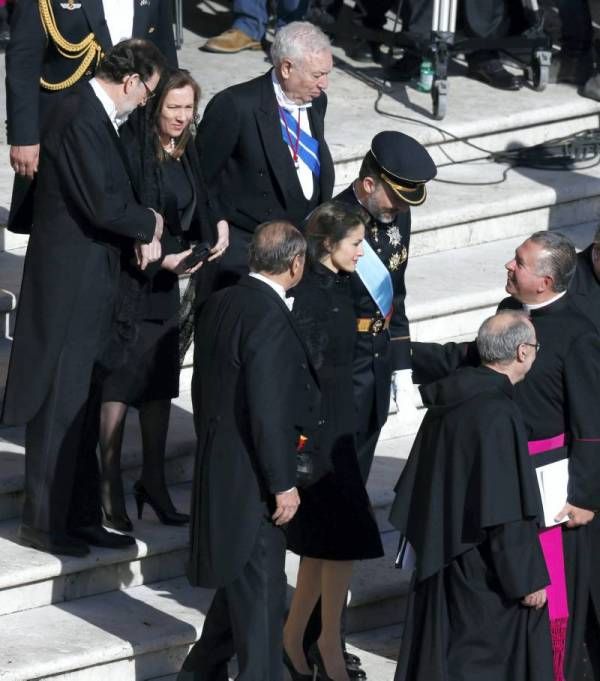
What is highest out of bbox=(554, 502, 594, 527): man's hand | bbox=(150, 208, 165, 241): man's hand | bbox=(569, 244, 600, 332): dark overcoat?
bbox=(150, 208, 165, 241): man's hand

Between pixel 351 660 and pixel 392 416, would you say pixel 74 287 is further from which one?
pixel 392 416

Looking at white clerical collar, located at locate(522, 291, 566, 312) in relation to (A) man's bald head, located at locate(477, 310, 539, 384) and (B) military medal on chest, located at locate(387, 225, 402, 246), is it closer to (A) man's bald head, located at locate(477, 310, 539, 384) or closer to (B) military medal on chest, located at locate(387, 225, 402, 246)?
(A) man's bald head, located at locate(477, 310, 539, 384)

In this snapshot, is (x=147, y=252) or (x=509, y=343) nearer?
(x=509, y=343)

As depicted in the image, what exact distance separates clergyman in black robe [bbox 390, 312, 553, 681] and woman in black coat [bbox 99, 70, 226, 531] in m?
1.05

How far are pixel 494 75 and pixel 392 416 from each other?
2877mm

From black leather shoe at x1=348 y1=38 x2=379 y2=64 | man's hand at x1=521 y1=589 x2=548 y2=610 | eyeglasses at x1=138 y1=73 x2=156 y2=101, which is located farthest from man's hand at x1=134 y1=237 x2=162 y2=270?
black leather shoe at x1=348 y1=38 x2=379 y2=64

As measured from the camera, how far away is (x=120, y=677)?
578cm

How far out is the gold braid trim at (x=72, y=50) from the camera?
20.3 ft

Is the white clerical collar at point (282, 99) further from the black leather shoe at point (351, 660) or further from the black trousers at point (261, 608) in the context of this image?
the black leather shoe at point (351, 660)

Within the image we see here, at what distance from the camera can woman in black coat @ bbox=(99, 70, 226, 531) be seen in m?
5.85

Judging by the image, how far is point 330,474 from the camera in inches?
222

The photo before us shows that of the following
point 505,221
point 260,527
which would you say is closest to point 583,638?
point 260,527

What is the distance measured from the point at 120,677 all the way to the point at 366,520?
913 millimetres

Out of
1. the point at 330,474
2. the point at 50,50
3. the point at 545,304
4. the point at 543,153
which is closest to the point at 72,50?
the point at 50,50
